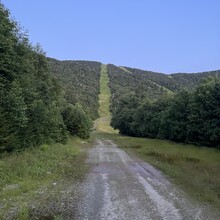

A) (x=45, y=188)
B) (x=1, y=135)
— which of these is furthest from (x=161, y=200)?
(x=1, y=135)

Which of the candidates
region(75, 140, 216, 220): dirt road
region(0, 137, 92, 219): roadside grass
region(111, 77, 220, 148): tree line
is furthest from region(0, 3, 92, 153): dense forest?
region(111, 77, 220, 148): tree line

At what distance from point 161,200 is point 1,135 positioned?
41.7ft

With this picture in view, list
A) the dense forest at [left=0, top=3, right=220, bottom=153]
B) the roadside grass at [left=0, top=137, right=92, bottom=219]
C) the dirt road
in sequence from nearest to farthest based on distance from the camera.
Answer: the dirt road < the roadside grass at [left=0, top=137, right=92, bottom=219] < the dense forest at [left=0, top=3, right=220, bottom=153]

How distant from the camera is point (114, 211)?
1178 cm

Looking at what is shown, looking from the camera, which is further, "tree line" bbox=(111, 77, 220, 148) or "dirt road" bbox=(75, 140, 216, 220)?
"tree line" bbox=(111, 77, 220, 148)

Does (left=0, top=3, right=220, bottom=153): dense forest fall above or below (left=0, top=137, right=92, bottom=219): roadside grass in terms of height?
above

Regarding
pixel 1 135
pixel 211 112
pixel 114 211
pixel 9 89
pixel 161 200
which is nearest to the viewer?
pixel 114 211

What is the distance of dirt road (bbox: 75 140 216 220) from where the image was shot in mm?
11438

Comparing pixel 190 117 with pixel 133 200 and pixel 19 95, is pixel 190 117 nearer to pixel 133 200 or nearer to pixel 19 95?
pixel 19 95

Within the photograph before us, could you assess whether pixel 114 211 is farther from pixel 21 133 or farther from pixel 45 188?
pixel 21 133

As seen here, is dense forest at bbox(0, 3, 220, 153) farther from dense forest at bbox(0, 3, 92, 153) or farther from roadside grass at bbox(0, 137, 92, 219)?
roadside grass at bbox(0, 137, 92, 219)

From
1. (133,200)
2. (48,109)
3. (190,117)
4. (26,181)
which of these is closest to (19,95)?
(48,109)

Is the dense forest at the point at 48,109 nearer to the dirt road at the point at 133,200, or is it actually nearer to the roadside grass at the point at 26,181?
the roadside grass at the point at 26,181

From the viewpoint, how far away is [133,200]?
13773 millimetres
